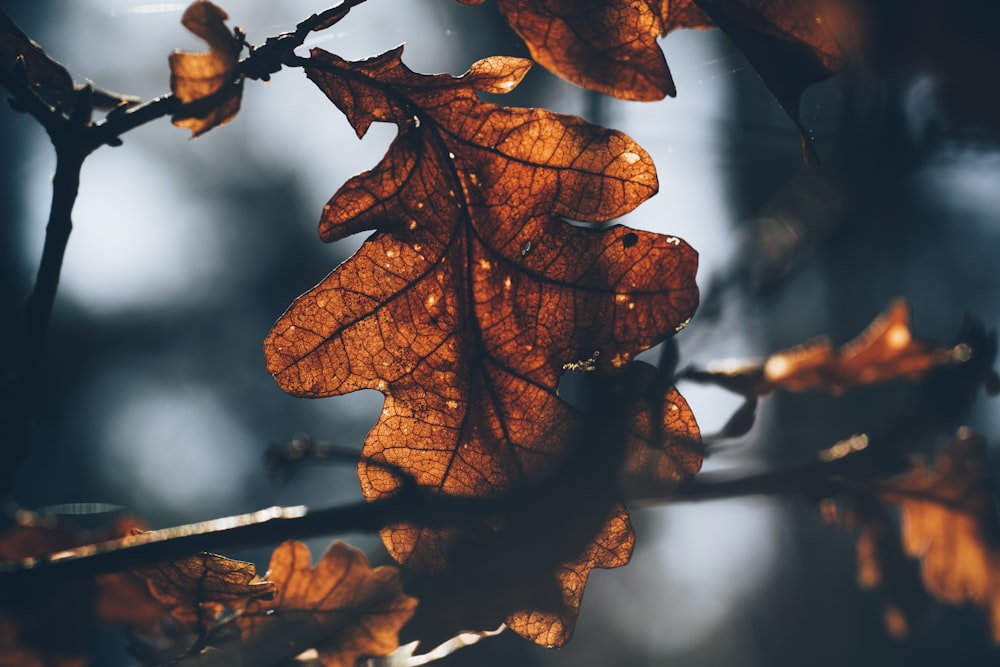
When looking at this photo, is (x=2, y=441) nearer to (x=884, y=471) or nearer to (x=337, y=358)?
(x=337, y=358)

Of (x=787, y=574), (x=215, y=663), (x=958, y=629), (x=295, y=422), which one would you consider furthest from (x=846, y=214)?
(x=958, y=629)

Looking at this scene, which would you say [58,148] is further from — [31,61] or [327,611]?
[327,611]

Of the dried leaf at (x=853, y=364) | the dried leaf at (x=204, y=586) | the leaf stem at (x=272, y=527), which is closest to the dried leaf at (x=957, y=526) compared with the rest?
the dried leaf at (x=853, y=364)

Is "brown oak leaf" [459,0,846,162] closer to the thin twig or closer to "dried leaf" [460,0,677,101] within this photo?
"dried leaf" [460,0,677,101]

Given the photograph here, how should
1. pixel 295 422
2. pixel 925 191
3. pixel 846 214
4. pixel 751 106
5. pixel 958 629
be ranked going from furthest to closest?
pixel 958 629
pixel 295 422
pixel 925 191
pixel 751 106
pixel 846 214

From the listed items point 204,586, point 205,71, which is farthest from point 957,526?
point 205,71

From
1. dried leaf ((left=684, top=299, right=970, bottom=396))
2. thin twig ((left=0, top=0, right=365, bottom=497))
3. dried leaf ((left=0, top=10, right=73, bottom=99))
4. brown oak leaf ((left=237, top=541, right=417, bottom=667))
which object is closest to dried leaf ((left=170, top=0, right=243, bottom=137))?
thin twig ((left=0, top=0, right=365, bottom=497))
